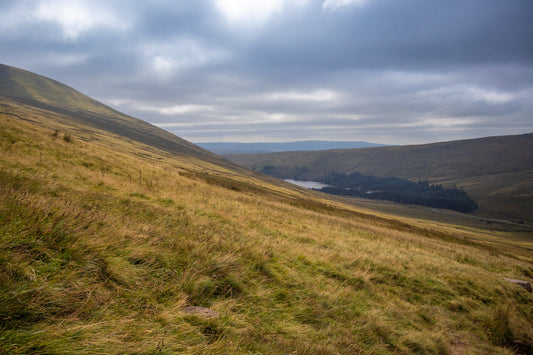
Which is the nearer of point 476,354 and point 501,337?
point 476,354

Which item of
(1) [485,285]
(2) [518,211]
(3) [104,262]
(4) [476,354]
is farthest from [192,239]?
(2) [518,211]

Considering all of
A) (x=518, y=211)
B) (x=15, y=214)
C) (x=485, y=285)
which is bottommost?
(x=518, y=211)

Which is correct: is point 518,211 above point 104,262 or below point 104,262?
below

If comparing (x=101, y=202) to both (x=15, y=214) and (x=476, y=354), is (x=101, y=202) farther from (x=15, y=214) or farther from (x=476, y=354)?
(x=476, y=354)

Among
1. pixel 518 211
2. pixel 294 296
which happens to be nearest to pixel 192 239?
pixel 294 296

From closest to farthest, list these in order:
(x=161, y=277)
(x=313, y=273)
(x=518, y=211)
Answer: (x=161, y=277)
(x=313, y=273)
(x=518, y=211)

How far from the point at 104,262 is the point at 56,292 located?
1.18 metres

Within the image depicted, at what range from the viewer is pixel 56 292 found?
11.2 ft

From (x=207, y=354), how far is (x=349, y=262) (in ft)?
23.5

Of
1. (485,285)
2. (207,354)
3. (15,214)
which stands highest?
(15,214)

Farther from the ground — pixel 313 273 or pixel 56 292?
pixel 56 292

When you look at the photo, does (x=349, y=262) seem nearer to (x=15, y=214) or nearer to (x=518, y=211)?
(x=15, y=214)

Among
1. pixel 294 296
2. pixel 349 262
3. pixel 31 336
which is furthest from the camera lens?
pixel 349 262

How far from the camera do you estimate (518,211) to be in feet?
621
